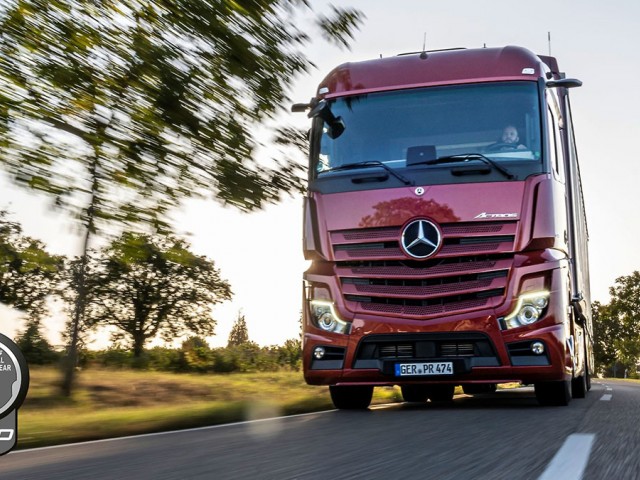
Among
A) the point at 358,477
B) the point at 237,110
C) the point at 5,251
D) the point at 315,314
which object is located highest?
the point at 237,110

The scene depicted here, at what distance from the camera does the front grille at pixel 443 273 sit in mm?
7707

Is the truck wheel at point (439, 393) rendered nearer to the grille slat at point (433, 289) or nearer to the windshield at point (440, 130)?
the grille slat at point (433, 289)

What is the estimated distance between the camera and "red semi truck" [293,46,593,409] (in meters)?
7.63

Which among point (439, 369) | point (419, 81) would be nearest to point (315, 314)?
point (439, 369)

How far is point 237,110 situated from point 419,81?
74.7 inches

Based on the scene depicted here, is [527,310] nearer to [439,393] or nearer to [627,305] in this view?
[439,393]

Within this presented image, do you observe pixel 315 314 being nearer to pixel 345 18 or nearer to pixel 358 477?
pixel 345 18

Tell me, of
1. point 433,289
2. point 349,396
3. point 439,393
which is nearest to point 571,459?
point 433,289

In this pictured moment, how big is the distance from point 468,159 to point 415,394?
15.6 feet

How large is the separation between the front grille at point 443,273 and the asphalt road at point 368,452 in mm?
1162

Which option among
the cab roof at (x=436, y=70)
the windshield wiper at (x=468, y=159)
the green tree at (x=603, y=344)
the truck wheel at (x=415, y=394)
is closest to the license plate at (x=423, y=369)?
the windshield wiper at (x=468, y=159)

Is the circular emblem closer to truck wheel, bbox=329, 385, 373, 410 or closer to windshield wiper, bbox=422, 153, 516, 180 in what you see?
windshield wiper, bbox=422, 153, 516, 180

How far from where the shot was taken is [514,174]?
7.77 metres

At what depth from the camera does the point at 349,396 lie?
8.91 m
